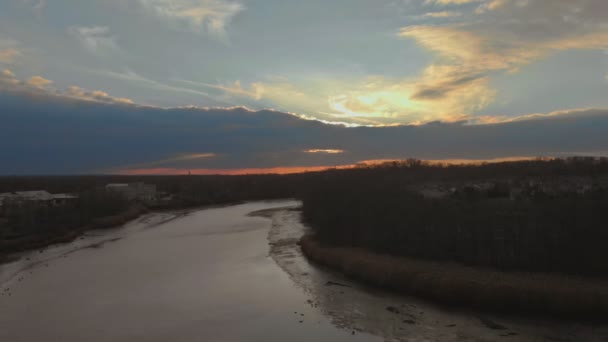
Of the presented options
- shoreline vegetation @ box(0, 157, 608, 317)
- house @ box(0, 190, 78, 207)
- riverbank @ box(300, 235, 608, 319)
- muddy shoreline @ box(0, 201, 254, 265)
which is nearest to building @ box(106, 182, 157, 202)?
house @ box(0, 190, 78, 207)

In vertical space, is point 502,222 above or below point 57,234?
above

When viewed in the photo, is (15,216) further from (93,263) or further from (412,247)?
(412,247)

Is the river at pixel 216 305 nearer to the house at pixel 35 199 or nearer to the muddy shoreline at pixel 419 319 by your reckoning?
the muddy shoreline at pixel 419 319

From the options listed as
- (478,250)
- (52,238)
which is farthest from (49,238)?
(478,250)

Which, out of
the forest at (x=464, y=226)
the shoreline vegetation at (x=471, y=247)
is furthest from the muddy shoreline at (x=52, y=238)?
the forest at (x=464, y=226)

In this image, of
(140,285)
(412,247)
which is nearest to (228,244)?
→ (140,285)

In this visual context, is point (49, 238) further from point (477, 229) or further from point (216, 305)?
point (477, 229)

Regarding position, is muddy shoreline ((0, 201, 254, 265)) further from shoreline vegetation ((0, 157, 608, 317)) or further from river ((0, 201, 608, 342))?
river ((0, 201, 608, 342))
